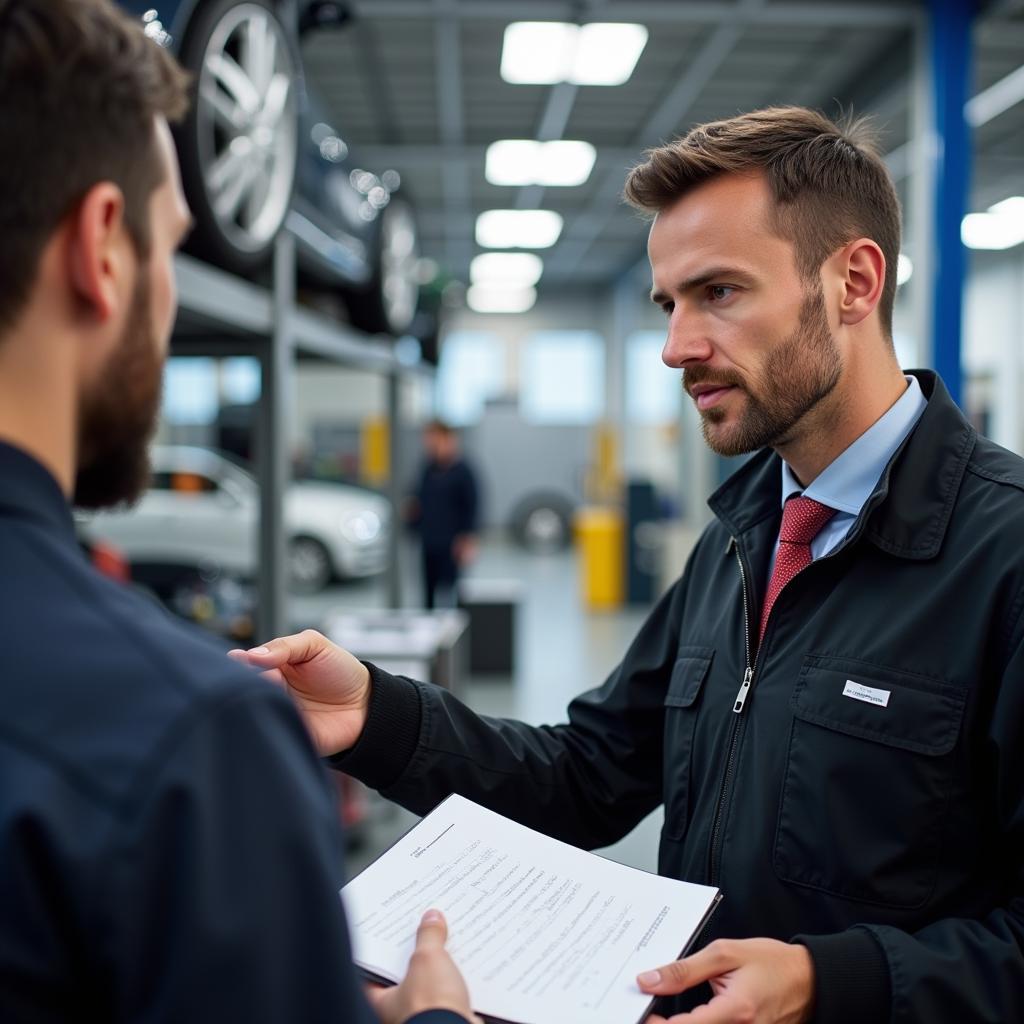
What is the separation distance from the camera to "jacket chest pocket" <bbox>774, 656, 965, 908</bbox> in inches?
45.6

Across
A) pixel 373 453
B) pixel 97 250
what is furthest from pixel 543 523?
pixel 97 250

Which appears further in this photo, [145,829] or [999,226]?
[999,226]

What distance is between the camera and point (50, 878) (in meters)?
0.57

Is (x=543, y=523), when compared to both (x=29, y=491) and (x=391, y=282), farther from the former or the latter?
(x=29, y=491)

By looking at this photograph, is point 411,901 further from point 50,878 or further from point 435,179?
point 435,179

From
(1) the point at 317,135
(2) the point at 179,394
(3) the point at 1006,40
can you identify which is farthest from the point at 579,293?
(1) the point at 317,135

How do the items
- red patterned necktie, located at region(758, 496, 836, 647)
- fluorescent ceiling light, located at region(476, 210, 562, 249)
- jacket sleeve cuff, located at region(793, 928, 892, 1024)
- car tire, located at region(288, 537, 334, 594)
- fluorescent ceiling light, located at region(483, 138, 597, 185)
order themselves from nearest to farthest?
jacket sleeve cuff, located at region(793, 928, 892, 1024) < red patterned necktie, located at region(758, 496, 836, 647) < fluorescent ceiling light, located at region(483, 138, 597, 185) < car tire, located at region(288, 537, 334, 594) < fluorescent ceiling light, located at region(476, 210, 562, 249)

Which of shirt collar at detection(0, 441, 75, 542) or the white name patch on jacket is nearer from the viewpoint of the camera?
shirt collar at detection(0, 441, 75, 542)

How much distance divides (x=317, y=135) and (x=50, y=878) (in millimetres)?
4209

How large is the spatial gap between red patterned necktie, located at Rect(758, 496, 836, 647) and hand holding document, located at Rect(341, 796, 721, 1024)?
0.41 meters

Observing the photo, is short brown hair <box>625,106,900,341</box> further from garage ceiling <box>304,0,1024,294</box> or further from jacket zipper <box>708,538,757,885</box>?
garage ceiling <box>304,0,1024,294</box>

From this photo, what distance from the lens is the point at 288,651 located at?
131 centimetres

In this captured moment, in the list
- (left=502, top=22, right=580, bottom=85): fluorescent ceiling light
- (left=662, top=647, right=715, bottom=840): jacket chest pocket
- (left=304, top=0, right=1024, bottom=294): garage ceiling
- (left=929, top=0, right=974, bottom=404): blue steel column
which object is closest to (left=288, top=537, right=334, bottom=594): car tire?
(left=304, top=0, right=1024, bottom=294): garage ceiling

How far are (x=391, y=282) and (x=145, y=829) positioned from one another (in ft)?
16.1
